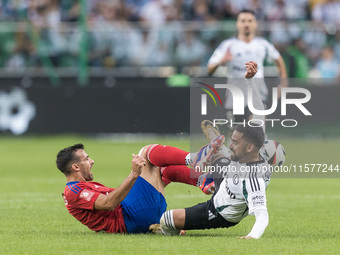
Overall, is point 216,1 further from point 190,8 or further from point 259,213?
point 259,213

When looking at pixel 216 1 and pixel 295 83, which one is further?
pixel 216 1

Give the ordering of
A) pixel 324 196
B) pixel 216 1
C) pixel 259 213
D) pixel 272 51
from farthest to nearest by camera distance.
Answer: pixel 216 1 → pixel 272 51 → pixel 324 196 → pixel 259 213

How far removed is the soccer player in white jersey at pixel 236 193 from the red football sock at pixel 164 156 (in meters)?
0.36

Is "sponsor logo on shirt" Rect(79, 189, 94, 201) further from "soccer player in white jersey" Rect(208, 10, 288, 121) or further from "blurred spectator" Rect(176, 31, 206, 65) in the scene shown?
"blurred spectator" Rect(176, 31, 206, 65)

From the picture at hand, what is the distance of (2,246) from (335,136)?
46.1ft

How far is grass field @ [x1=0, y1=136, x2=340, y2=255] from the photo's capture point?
6.65 metres

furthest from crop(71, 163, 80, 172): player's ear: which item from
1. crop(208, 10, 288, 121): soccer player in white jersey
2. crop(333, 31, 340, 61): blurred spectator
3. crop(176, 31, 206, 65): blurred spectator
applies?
crop(333, 31, 340, 61): blurred spectator

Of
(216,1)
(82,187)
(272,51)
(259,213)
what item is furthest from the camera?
(216,1)

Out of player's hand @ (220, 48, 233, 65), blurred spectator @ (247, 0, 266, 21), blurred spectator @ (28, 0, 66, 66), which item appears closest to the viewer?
player's hand @ (220, 48, 233, 65)

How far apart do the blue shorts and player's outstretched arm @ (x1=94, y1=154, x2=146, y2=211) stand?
438mm

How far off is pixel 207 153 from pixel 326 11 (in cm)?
1402

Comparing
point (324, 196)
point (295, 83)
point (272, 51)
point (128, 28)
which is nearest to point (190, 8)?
point (128, 28)

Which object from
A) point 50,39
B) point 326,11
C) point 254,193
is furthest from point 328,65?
point 254,193

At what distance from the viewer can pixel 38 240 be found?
716 centimetres
